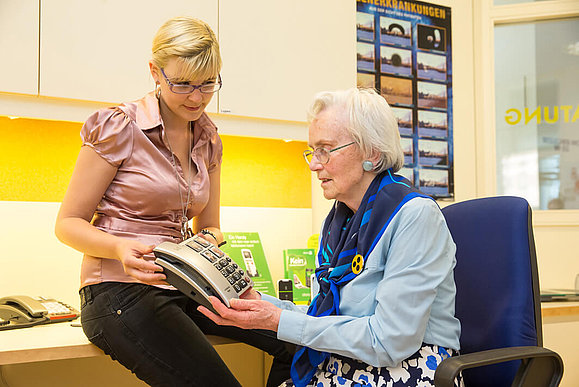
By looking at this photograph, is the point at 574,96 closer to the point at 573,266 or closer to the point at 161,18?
the point at 573,266

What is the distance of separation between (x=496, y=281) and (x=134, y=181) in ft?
2.93

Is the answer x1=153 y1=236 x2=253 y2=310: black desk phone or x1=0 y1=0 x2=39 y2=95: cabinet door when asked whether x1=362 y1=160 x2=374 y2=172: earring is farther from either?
x1=0 y1=0 x2=39 y2=95: cabinet door

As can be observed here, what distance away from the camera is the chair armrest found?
3.61 ft

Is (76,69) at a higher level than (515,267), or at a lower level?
higher

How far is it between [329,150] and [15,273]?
1196mm

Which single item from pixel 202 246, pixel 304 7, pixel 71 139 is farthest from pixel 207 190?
pixel 304 7

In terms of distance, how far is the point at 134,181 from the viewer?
144 centimetres

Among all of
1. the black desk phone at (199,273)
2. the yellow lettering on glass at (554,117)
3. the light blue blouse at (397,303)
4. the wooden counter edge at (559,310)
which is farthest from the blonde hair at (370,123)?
the yellow lettering on glass at (554,117)

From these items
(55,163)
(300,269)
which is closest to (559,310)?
(300,269)

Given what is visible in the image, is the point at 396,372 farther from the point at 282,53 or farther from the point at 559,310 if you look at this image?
the point at 282,53

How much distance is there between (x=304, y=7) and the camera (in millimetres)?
2107

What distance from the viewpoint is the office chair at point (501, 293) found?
4.23 feet

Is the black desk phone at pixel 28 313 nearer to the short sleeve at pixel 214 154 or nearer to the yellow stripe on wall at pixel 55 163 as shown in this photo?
the yellow stripe on wall at pixel 55 163

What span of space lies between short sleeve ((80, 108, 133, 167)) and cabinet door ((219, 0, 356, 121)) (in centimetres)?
55
